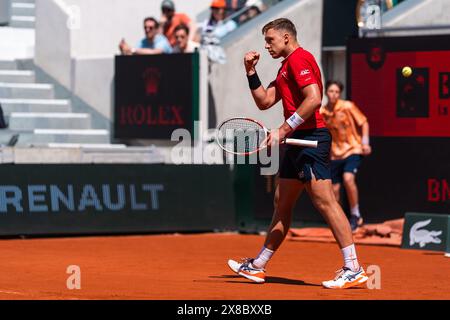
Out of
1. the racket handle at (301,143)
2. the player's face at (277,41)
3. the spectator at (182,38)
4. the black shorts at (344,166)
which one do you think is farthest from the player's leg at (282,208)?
the spectator at (182,38)

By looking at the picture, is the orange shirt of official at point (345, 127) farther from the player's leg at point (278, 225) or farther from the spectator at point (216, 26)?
the player's leg at point (278, 225)

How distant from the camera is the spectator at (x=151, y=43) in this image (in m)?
20.4

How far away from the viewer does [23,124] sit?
20094 mm

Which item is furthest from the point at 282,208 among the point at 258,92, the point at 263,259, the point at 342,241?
the point at 258,92

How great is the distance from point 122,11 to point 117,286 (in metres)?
13.5

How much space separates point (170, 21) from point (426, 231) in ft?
25.0

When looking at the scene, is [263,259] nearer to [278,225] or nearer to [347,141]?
[278,225]

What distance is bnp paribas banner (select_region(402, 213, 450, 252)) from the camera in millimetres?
14906

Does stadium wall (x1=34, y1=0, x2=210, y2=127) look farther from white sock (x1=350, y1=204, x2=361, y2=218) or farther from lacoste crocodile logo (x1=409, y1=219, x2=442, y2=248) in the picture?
lacoste crocodile logo (x1=409, y1=219, x2=442, y2=248)

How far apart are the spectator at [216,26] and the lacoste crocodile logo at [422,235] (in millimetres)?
6031

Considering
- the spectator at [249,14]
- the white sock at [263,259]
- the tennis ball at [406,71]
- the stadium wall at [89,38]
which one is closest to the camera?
the white sock at [263,259]

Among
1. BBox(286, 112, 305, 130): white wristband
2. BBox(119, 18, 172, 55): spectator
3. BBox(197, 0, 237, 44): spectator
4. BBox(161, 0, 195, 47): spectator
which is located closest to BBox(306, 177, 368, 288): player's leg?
BBox(286, 112, 305, 130): white wristband

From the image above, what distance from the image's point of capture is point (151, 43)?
20641mm
